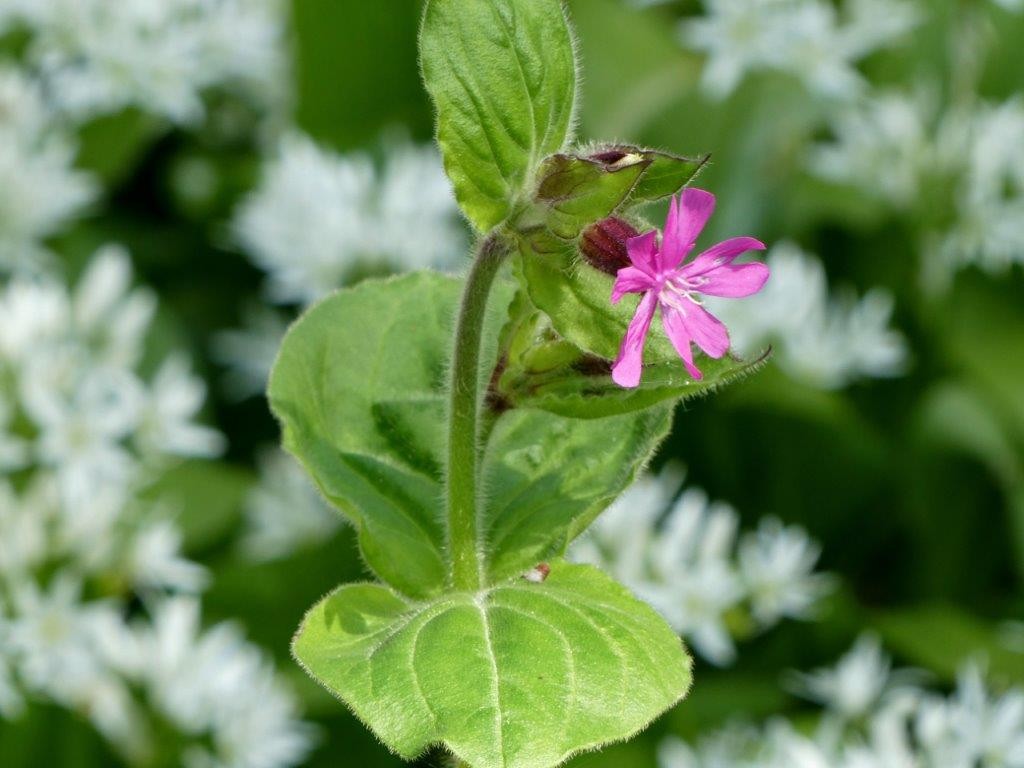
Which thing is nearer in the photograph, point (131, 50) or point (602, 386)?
point (602, 386)

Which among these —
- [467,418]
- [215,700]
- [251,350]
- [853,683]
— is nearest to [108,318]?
[251,350]

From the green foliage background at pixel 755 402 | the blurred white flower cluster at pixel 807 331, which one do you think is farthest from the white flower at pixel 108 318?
the blurred white flower cluster at pixel 807 331

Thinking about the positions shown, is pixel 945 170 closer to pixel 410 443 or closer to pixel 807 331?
pixel 807 331

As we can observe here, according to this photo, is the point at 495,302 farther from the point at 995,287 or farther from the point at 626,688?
the point at 995,287

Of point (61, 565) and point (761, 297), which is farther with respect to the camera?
point (761, 297)

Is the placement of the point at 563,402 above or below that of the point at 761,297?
above

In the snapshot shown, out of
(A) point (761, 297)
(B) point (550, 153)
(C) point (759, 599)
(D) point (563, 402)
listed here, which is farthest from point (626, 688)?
(A) point (761, 297)

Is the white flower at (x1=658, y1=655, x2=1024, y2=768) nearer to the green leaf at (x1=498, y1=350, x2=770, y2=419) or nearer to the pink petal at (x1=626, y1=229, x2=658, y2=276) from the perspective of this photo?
the green leaf at (x1=498, y1=350, x2=770, y2=419)
